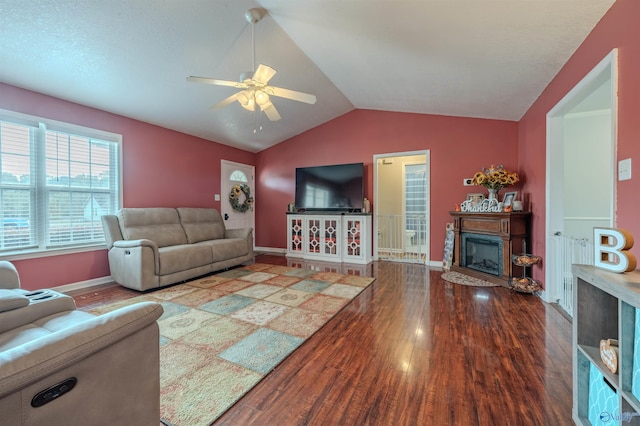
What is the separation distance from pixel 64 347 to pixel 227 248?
361 centimetres

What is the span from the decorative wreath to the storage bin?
5.78m

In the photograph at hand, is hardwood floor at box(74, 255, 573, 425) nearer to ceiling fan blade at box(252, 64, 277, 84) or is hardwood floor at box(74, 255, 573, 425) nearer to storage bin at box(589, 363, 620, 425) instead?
storage bin at box(589, 363, 620, 425)

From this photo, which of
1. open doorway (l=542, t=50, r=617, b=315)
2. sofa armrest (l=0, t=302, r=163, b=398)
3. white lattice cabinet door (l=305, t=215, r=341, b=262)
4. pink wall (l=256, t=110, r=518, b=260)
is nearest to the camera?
sofa armrest (l=0, t=302, r=163, b=398)

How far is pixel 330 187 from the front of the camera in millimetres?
5445

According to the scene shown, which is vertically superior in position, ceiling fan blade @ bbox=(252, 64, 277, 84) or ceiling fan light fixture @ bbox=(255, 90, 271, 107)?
ceiling fan blade @ bbox=(252, 64, 277, 84)

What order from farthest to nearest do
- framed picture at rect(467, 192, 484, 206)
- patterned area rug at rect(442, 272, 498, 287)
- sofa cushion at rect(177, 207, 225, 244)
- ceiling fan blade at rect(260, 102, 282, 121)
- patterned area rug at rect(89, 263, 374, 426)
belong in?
sofa cushion at rect(177, 207, 225, 244) → framed picture at rect(467, 192, 484, 206) → patterned area rug at rect(442, 272, 498, 287) → ceiling fan blade at rect(260, 102, 282, 121) → patterned area rug at rect(89, 263, 374, 426)

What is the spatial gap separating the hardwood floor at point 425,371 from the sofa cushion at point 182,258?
2.34 meters

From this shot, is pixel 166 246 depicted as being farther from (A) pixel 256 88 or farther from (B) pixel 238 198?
(A) pixel 256 88

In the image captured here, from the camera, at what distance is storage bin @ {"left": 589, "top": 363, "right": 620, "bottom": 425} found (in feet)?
3.65

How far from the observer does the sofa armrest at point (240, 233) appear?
15.9 feet

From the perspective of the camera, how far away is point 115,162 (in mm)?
3920

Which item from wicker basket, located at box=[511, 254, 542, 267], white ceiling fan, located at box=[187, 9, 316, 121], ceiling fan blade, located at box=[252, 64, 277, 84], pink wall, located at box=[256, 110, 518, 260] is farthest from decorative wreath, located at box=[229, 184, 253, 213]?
wicker basket, located at box=[511, 254, 542, 267]

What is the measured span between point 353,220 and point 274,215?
2118 mm

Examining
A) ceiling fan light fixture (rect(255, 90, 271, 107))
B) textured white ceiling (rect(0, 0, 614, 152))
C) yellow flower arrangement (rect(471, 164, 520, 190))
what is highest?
textured white ceiling (rect(0, 0, 614, 152))
